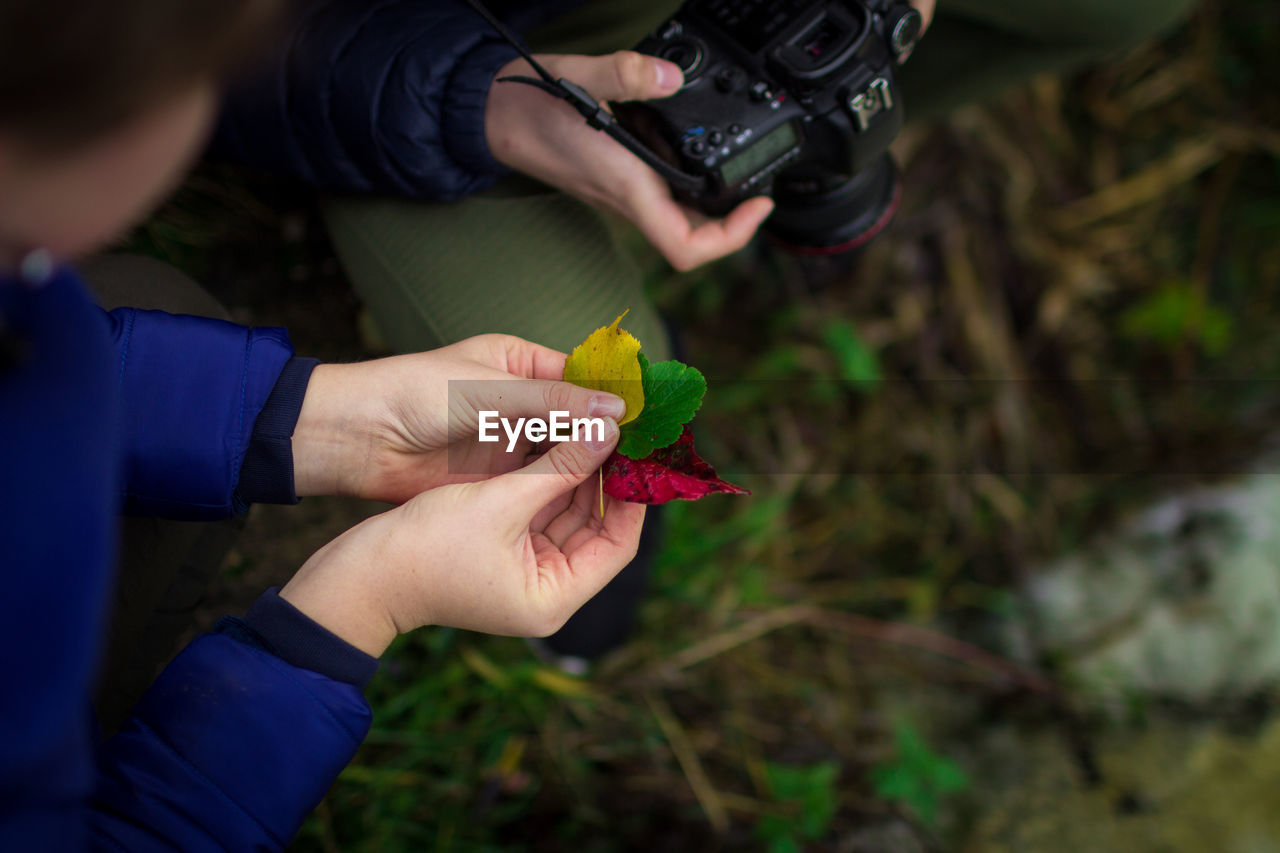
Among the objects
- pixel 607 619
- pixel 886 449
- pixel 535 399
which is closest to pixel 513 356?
pixel 535 399

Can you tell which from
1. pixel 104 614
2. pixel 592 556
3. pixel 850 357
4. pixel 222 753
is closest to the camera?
pixel 104 614

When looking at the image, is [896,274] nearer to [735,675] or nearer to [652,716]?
[735,675]

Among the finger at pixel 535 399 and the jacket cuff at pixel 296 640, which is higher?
the finger at pixel 535 399

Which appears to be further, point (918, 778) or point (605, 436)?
point (918, 778)

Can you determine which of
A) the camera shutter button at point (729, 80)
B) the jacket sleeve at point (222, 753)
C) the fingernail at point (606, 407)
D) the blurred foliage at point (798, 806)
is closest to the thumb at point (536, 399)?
the fingernail at point (606, 407)

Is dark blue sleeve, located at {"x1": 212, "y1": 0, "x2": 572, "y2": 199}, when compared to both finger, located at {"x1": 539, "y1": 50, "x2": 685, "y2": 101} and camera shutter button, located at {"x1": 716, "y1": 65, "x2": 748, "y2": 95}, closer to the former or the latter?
finger, located at {"x1": 539, "y1": 50, "x2": 685, "y2": 101}

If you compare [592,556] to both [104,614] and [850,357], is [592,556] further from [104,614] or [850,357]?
[850,357]

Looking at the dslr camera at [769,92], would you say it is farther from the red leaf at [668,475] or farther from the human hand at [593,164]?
the red leaf at [668,475]
